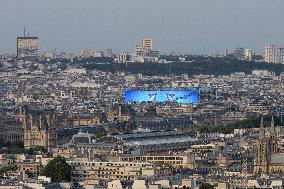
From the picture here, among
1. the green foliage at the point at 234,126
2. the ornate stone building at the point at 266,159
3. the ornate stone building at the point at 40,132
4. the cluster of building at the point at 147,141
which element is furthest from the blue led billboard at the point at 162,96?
the ornate stone building at the point at 266,159

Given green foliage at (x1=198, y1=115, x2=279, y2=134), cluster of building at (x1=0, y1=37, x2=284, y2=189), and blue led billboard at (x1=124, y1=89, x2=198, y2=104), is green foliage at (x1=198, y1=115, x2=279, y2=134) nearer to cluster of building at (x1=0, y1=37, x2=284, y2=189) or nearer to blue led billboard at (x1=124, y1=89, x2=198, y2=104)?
cluster of building at (x1=0, y1=37, x2=284, y2=189)

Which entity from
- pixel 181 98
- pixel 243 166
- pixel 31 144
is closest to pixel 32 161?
pixel 243 166

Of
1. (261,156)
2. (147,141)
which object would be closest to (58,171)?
(261,156)

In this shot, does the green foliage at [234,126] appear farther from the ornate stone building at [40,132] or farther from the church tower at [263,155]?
the church tower at [263,155]

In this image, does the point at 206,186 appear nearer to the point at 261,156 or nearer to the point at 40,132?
the point at 261,156

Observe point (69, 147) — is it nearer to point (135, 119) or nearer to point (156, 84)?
point (135, 119)

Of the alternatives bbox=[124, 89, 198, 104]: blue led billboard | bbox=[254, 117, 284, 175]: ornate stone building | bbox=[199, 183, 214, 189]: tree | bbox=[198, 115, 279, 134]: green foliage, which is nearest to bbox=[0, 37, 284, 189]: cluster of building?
bbox=[254, 117, 284, 175]: ornate stone building
